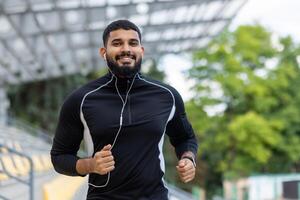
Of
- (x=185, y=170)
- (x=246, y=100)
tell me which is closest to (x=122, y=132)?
(x=185, y=170)

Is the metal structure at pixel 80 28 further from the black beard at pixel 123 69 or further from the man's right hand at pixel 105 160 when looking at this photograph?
the man's right hand at pixel 105 160

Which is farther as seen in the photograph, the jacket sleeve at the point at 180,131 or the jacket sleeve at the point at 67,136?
the jacket sleeve at the point at 180,131

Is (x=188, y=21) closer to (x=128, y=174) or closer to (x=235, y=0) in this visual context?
(x=235, y=0)

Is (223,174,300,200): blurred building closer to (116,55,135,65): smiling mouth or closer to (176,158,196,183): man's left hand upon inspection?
(176,158,196,183): man's left hand

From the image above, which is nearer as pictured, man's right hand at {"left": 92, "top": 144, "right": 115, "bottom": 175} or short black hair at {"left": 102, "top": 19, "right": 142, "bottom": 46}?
man's right hand at {"left": 92, "top": 144, "right": 115, "bottom": 175}

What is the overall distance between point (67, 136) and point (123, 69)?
36cm

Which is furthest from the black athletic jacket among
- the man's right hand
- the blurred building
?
the blurred building

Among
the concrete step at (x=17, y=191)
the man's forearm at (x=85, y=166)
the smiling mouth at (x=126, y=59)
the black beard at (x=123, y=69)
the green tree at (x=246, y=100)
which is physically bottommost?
the green tree at (x=246, y=100)

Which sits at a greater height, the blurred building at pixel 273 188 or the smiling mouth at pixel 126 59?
the smiling mouth at pixel 126 59

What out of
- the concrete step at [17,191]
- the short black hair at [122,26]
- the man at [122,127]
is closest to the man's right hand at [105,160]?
the man at [122,127]

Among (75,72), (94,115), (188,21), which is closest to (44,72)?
(75,72)

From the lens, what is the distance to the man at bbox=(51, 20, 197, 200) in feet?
7.45

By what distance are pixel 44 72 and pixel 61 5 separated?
45.1 feet

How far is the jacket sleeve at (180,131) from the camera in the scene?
2488mm
